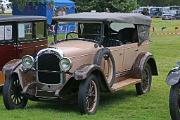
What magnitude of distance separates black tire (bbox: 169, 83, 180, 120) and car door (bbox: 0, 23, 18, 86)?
424 centimetres

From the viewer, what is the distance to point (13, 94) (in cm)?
897

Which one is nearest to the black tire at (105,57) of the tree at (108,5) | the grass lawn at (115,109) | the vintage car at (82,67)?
the vintage car at (82,67)

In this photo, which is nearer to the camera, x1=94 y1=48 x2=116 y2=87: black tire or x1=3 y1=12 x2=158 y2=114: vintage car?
x1=3 y1=12 x2=158 y2=114: vintage car

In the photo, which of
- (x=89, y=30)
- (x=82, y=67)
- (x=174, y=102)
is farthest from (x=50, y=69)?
(x=174, y=102)

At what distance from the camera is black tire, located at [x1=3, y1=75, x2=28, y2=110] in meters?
8.74

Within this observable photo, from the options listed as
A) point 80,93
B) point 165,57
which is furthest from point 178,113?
point 165,57

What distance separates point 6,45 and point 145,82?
3156mm

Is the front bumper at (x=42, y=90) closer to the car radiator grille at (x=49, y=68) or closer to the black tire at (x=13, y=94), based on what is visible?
the car radiator grille at (x=49, y=68)

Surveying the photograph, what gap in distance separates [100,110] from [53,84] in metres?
1.01

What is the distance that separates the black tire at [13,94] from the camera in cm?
874

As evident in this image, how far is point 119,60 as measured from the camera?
32.2ft

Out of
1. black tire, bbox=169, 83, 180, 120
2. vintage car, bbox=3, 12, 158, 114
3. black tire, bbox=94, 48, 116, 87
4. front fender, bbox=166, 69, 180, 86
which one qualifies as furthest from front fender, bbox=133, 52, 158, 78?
black tire, bbox=169, 83, 180, 120

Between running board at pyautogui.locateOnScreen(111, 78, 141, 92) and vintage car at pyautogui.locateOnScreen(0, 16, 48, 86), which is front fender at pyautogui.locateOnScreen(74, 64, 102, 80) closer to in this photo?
running board at pyautogui.locateOnScreen(111, 78, 141, 92)

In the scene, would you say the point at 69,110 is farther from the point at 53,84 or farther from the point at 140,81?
the point at 140,81
